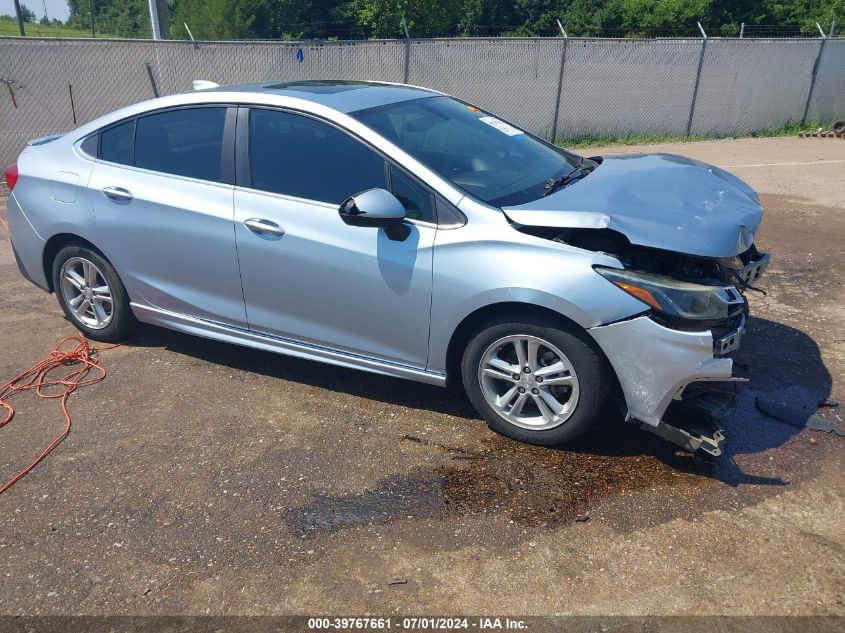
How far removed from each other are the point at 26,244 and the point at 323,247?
8.54 feet

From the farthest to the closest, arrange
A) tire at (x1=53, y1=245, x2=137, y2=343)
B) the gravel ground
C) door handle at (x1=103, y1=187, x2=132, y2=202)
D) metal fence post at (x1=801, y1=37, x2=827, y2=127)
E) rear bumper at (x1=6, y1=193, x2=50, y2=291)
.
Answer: metal fence post at (x1=801, y1=37, x2=827, y2=127)
rear bumper at (x1=6, y1=193, x2=50, y2=291)
tire at (x1=53, y1=245, x2=137, y2=343)
door handle at (x1=103, y1=187, x2=132, y2=202)
the gravel ground

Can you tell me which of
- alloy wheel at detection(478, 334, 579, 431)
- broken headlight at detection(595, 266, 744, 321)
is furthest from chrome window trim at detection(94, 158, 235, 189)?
broken headlight at detection(595, 266, 744, 321)

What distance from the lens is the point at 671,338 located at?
340cm

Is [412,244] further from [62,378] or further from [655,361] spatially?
[62,378]

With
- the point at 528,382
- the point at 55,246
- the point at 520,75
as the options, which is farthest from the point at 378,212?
the point at 520,75

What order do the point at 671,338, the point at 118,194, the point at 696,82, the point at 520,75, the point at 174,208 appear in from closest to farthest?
1. the point at 671,338
2. the point at 174,208
3. the point at 118,194
4. the point at 520,75
5. the point at 696,82

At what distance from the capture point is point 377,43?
44.9 ft

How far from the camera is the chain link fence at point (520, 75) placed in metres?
12.2

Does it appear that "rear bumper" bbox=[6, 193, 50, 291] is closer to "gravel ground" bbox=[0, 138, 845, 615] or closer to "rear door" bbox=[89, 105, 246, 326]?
"rear door" bbox=[89, 105, 246, 326]

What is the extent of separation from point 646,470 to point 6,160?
11779 mm

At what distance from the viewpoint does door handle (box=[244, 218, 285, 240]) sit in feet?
13.8

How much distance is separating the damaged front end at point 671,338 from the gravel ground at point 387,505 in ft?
0.95

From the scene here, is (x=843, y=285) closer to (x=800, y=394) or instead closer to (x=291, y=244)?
(x=800, y=394)

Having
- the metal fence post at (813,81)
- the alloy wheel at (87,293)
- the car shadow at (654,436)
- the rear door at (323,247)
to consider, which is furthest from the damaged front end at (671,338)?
the metal fence post at (813,81)
